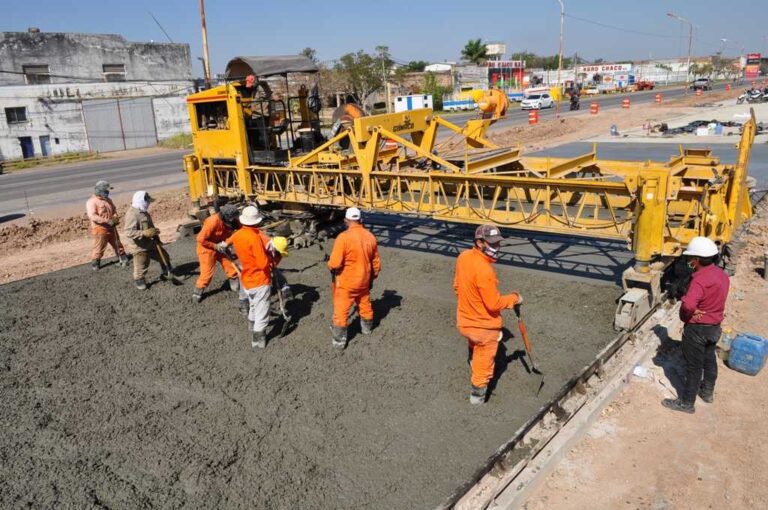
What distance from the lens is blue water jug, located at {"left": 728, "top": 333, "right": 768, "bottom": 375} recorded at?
551 cm

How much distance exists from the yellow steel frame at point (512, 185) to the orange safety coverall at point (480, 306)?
2541 millimetres

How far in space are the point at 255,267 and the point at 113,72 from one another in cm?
3920

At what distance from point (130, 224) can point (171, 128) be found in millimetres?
35015

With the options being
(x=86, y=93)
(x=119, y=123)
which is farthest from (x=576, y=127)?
(x=86, y=93)

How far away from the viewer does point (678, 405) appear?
198 inches

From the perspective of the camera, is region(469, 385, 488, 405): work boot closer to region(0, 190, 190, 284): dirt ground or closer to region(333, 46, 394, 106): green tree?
region(0, 190, 190, 284): dirt ground

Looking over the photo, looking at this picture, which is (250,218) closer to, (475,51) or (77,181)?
(77,181)

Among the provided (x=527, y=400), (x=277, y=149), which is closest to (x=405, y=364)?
(x=527, y=400)

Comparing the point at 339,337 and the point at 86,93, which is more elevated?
the point at 86,93

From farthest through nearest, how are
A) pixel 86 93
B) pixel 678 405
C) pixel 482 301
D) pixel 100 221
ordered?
pixel 86 93 → pixel 100 221 → pixel 678 405 → pixel 482 301

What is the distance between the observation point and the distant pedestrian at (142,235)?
26.8 feet

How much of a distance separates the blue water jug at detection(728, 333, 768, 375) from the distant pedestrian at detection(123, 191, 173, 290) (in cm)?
759

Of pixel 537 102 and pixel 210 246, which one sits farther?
pixel 537 102

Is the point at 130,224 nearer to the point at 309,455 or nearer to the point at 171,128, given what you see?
the point at 309,455
